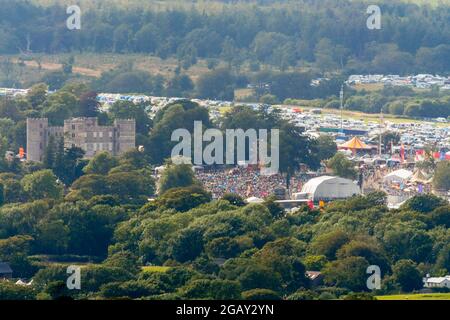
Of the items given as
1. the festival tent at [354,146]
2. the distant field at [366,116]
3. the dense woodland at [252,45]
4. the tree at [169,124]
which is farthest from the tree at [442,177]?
the dense woodland at [252,45]

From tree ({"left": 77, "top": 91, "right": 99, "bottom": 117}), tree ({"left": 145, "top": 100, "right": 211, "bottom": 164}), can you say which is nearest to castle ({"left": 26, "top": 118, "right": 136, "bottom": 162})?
tree ({"left": 145, "top": 100, "right": 211, "bottom": 164})

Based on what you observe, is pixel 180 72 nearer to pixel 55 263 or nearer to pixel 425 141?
pixel 425 141

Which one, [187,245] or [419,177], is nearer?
[187,245]

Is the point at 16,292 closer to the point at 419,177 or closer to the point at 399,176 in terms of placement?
the point at 399,176

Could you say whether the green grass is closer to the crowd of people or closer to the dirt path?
the crowd of people

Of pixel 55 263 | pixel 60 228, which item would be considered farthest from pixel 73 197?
pixel 55 263

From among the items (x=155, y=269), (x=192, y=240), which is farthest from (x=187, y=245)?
(x=155, y=269)

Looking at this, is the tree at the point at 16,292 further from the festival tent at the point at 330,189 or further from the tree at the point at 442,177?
the tree at the point at 442,177

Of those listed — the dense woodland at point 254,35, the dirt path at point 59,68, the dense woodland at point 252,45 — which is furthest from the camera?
the dense woodland at point 254,35
